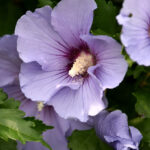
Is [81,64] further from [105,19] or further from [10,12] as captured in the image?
[10,12]

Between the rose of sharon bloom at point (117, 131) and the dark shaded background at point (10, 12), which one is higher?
the dark shaded background at point (10, 12)

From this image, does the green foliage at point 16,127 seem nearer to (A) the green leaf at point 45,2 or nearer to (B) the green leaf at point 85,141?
(B) the green leaf at point 85,141

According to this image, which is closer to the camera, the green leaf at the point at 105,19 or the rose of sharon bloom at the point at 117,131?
the rose of sharon bloom at the point at 117,131

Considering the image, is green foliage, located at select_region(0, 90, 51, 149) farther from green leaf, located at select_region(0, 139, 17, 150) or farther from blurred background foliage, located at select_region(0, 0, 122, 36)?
blurred background foliage, located at select_region(0, 0, 122, 36)

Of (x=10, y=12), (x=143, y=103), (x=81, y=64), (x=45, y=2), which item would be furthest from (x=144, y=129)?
(x=10, y=12)

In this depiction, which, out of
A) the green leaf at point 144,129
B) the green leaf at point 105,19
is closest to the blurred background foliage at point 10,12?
the green leaf at point 105,19

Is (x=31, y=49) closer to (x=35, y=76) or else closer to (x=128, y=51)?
(x=35, y=76)
